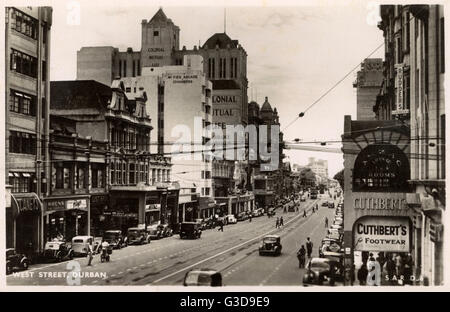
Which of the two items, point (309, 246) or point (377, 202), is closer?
point (377, 202)

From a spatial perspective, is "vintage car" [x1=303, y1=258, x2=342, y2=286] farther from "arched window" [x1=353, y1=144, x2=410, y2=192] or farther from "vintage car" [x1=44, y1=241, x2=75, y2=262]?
"vintage car" [x1=44, y1=241, x2=75, y2=262]

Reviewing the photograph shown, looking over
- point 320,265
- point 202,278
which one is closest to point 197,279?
point 202,278

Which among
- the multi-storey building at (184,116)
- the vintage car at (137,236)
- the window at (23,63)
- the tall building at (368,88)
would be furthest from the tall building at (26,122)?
the tall building at (368,88)

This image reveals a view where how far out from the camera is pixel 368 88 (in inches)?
1221

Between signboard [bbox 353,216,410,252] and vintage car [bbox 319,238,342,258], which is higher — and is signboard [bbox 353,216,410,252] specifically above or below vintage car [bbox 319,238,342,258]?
above

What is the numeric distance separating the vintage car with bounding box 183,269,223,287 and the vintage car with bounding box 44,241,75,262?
442cm

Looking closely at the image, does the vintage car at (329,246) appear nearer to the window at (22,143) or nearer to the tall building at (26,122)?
the tall building at (26,122)

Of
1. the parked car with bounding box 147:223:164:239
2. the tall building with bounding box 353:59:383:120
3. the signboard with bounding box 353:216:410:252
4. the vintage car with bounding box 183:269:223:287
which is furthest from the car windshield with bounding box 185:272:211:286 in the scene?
the tall building with bounding box 353:59:383:120

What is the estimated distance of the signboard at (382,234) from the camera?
1747cm

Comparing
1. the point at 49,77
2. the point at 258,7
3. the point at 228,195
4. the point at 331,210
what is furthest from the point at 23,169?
the point at 331,210

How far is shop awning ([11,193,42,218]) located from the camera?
17906 mm

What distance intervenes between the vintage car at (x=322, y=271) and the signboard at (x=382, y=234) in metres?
1.20

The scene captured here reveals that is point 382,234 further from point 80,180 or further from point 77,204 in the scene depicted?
point 80,180

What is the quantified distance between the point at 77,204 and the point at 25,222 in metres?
2.65
